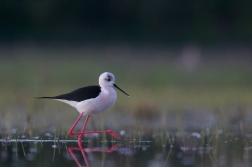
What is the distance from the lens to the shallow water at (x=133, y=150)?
614 cm

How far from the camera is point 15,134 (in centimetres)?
773

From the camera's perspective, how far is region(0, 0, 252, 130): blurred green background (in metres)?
10.3

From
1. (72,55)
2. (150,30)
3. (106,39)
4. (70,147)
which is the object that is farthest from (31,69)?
(70,147)

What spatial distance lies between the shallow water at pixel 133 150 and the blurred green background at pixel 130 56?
95 centimetres

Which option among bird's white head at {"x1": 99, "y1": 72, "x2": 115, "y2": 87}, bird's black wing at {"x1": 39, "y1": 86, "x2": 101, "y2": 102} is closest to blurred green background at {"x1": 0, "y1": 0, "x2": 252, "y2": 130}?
bird's black wing at {"x1": 39, "y1": 86, "x2": 101, "y2": 102}

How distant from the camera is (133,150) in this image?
6781mm

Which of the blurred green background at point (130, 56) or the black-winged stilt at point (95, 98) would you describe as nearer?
the black-winged stilt at point (95, 98)

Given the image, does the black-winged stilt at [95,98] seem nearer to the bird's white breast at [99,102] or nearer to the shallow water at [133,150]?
the bird's white breast at [99,102]

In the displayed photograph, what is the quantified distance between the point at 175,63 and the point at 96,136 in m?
8.90

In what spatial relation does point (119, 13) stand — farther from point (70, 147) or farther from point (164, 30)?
point (70, 147)

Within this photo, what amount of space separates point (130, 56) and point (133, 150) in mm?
11148

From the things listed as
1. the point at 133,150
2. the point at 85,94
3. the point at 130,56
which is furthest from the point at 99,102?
the point at 130,56

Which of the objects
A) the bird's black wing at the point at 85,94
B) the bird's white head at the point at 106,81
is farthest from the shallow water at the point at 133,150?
the bird's white head at the point at 106,81

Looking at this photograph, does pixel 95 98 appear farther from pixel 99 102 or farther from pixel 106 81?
pixel 106 81
